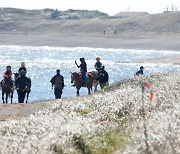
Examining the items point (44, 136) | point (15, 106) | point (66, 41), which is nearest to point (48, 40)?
point (66, 41)

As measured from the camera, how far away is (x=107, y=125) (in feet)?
39.9

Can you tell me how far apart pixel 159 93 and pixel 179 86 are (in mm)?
1999

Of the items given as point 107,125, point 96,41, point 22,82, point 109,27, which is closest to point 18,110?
point 22,82

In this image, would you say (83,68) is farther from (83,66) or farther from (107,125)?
(107,125)

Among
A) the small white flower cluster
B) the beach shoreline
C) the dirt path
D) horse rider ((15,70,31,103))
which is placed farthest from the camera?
the beach shoreline

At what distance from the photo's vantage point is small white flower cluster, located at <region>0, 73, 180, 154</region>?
353 inches

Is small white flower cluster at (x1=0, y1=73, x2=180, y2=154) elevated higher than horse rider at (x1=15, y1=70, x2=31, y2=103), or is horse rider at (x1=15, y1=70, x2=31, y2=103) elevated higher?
small white flower cluster at (x1=0, y1=73, x2=180, y2=154)

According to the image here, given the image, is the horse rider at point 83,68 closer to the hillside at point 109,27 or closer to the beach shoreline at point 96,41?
the beach shoreline at point 96,41

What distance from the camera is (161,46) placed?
4493 inches

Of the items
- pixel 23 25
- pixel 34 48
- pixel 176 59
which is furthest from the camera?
pixel 23 25

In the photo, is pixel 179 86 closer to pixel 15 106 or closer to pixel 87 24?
pixel 15 106

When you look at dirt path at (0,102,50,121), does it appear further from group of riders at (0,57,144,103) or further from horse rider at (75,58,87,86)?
horse rider at (75,58,87,86)

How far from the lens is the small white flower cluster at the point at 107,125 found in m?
8.96

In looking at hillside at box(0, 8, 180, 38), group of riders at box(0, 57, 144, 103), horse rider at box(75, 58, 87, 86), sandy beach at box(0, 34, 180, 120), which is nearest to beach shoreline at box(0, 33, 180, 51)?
sandy beach at box(0, 34, 180, 120)
